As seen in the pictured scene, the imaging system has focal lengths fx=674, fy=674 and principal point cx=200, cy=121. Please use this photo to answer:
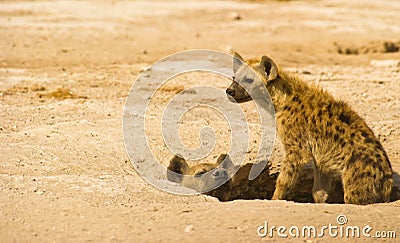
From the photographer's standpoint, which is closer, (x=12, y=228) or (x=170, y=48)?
(x=12, y=228)

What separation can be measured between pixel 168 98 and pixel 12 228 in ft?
14.3

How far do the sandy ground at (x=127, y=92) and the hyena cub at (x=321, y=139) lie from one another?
325 millimetres

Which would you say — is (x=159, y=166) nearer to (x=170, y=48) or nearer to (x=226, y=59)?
(x=226, y=59)

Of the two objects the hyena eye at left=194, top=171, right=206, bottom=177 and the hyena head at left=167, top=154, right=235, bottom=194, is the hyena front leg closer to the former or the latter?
the hyena head at left=167, top=154, right=235, bottom=194

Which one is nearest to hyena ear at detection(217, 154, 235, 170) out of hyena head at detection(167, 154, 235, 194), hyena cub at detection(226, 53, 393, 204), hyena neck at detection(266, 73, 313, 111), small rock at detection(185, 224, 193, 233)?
hyena head at detection(167, 154, 235, 194)

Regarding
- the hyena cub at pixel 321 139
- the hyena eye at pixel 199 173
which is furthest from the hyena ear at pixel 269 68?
the hyena eye at pixel 199 173

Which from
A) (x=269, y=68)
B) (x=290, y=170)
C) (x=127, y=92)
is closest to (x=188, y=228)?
(x=290, y=170)

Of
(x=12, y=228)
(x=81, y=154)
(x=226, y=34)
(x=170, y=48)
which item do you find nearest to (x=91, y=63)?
(x=170, y=48)

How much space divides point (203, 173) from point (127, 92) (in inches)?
115

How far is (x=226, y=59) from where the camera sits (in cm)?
1124

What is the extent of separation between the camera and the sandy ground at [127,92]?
4.75 m

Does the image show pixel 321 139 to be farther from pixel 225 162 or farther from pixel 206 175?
pixel 206 175

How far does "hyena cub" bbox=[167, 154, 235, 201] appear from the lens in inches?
258

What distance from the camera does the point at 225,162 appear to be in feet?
21.8
